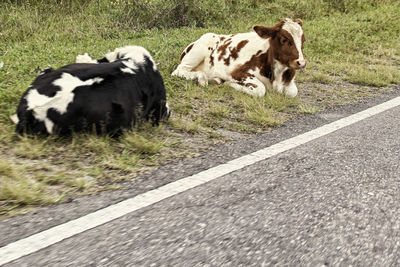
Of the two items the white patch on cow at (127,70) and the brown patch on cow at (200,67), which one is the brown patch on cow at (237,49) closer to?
the brown patch on cow at (200,67)

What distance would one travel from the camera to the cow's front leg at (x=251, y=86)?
515 centimetres

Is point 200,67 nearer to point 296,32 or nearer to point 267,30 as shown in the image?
point 267,30

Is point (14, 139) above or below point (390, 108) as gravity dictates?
above

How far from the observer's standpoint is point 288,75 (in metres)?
5.24

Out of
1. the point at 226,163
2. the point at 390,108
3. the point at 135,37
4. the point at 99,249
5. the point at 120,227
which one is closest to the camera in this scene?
the point at 99,249

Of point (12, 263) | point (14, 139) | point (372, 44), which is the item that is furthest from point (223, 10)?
point (12, 263)

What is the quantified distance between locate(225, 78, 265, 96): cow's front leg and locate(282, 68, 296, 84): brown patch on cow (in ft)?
0.90

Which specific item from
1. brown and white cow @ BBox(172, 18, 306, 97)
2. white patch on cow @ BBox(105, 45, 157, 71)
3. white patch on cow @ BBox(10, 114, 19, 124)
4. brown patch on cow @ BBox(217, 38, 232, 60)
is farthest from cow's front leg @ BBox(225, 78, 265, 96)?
white patch on cow @ BBox(10, 114, 19, 124)

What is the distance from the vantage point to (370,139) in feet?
12.1

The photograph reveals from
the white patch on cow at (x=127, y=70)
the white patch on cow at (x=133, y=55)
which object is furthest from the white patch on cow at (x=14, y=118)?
the white patch on cow at (x=133, y=55)

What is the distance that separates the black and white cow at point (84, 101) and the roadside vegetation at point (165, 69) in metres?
0.11

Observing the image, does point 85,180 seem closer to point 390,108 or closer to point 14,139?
point 14,139

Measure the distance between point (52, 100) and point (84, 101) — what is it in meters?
0.23

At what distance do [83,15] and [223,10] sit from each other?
2853 mm
